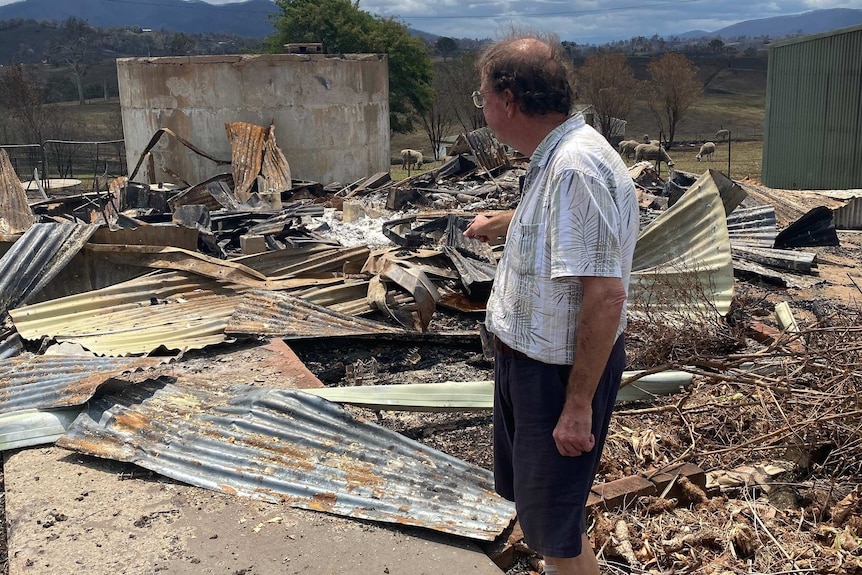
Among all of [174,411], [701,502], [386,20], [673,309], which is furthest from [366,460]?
[386,20]

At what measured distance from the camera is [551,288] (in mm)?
1841

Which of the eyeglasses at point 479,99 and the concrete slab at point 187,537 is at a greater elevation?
the eyeglasses at point 479,99

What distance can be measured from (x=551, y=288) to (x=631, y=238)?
264mm

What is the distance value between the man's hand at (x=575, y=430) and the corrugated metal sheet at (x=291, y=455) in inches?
36.9

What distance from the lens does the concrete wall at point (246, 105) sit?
14.6 metres

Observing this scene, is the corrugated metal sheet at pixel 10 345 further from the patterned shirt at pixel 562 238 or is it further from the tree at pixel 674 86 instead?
the tree at pixel 674 86

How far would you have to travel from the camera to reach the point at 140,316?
5.11 meters

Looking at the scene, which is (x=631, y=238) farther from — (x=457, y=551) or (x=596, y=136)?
(x=457, y=551)

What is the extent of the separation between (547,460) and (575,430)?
0.13 m

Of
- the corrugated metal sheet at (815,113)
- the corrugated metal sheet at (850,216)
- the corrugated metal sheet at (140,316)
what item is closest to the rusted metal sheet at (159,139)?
the corrugated metal sheet at (140,316)

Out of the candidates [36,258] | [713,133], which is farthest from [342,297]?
[713,133]

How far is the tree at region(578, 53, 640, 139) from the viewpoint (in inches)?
1182

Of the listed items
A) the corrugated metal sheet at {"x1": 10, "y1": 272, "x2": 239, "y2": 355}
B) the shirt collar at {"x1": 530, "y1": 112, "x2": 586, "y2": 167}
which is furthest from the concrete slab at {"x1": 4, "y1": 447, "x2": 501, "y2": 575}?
the corrugated metal sheet at {"x1": 10, "y1": 272, "x2": 239, "y2": 355}

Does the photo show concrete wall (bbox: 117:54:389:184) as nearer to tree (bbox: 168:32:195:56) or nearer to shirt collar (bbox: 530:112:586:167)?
shirt collar (bbox: 530:112:586:167)
